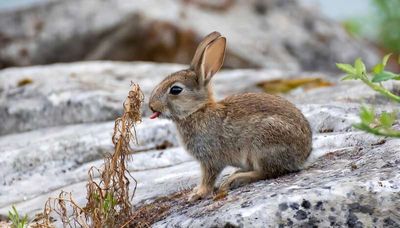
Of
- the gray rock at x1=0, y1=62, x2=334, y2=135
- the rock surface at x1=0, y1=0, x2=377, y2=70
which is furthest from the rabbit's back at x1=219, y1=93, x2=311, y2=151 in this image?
the rock surface at x1=0, y1=0, x2=377, y2=70

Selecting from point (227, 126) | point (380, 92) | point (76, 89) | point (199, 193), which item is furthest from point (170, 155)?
point (380, 92)

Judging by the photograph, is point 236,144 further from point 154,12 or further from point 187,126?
point 154,12

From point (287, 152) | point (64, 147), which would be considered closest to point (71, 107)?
point (64, 147)

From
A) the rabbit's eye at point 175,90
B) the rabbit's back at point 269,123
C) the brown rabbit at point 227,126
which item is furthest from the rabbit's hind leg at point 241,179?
the rabbit's eye at point 175,90

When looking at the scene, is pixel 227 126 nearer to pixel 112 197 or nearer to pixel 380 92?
pixel 112 197

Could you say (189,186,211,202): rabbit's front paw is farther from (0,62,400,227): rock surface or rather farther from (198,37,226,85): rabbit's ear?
(198,37,226,85): rabbit's ear

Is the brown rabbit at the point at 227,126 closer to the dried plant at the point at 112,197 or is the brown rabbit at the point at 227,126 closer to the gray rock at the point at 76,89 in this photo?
the dried plant at the point at 112,197
